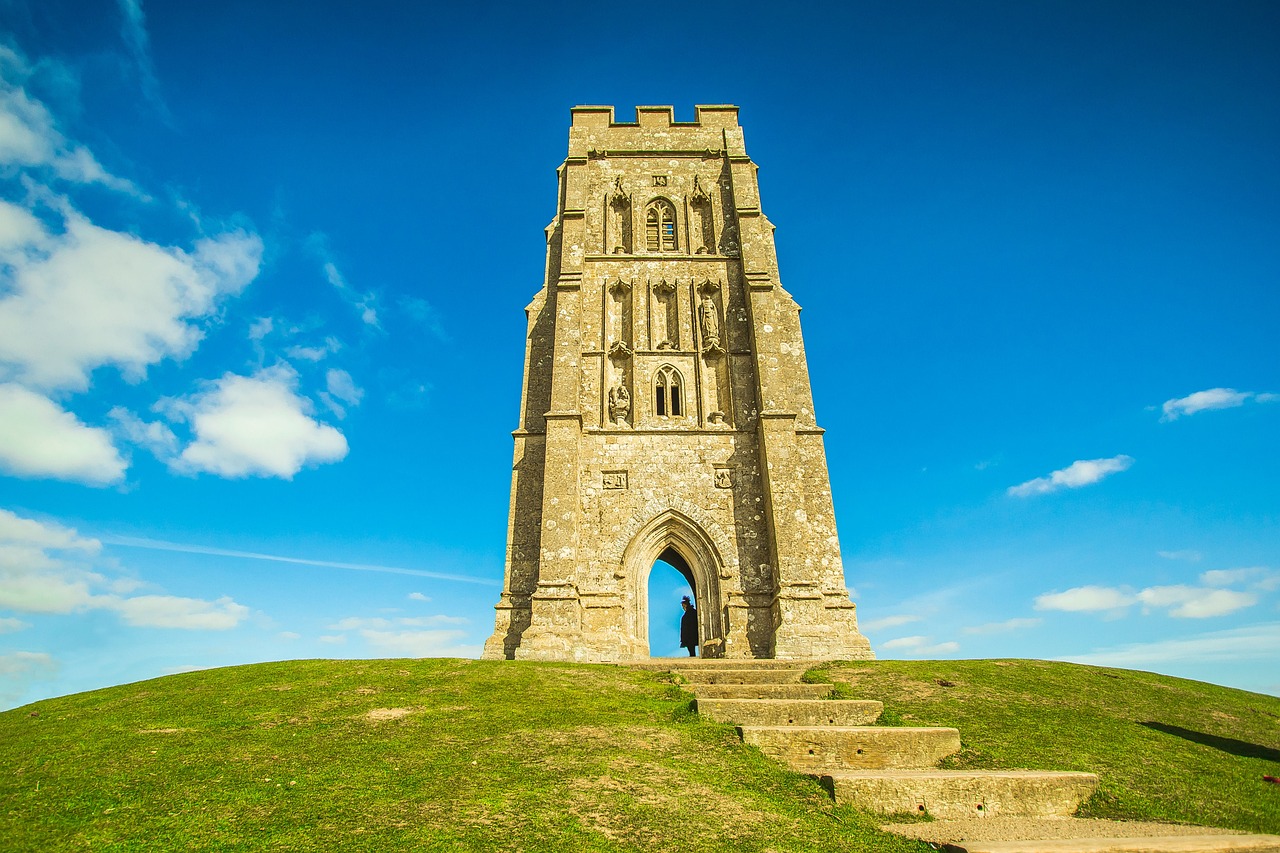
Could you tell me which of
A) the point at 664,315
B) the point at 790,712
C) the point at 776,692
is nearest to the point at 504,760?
the point at 790,712

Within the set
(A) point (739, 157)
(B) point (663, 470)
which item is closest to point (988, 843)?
(B) point (663, 470)

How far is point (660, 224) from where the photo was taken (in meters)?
23.4

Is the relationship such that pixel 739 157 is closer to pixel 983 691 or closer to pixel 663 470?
pixel 663 470

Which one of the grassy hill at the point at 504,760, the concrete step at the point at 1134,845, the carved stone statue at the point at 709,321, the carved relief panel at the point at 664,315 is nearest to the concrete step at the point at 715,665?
the grassy hill at the point at 504,760

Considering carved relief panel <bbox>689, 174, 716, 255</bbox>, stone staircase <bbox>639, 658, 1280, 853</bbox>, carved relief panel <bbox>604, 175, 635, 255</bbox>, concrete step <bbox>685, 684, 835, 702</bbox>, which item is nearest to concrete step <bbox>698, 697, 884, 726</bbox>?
stone staircase <bbox>639, 658, 1280, 853</bbox>

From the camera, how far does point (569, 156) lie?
2411cm

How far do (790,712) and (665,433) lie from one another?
460 inches

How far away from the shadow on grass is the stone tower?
683 centimetres

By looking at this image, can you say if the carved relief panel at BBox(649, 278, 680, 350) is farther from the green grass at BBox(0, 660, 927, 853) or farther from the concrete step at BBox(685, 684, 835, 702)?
the green grass at BBox(0, 660, 927, 853)

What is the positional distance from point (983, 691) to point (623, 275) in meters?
16.5

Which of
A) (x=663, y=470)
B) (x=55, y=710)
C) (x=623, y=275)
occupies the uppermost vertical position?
(x=623, y=275)

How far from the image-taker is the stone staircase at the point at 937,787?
15.3ft

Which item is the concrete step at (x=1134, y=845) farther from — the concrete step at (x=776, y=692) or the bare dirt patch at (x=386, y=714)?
the bare dirt patch at (x=386, y=714)

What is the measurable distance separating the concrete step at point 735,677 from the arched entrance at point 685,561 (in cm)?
524
